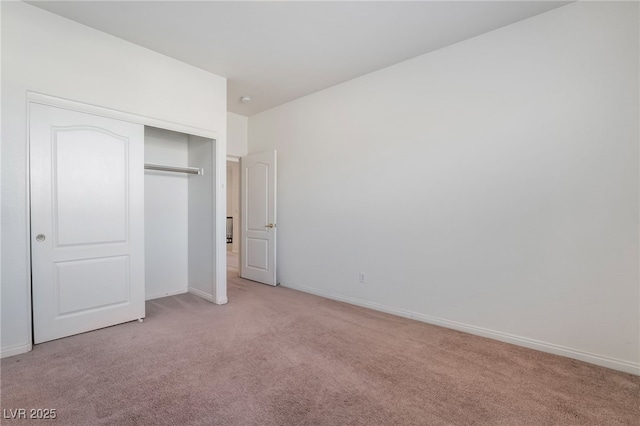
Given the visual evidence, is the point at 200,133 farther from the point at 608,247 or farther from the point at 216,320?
the point at 608,247

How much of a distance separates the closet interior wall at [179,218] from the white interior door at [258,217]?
3.39 feet

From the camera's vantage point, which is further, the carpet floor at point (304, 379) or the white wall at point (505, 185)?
the white wall at point (505, 185)

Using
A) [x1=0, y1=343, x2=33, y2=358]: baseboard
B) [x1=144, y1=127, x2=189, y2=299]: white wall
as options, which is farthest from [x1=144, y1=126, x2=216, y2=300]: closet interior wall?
[x1=0, y1=343, x2=33, y2=358]: baseboard

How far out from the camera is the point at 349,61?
338cm

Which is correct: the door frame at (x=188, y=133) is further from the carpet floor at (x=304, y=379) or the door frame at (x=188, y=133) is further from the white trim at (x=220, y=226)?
the carpet floor at (x=304, y=379)

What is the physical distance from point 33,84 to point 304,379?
324 cm

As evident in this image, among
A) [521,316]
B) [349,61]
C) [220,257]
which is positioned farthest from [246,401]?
[349,61]

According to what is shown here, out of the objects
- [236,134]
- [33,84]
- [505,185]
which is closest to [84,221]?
[33,84]

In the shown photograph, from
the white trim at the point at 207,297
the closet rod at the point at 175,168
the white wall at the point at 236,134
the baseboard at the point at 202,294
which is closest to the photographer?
the closet rod at the point at 175,168

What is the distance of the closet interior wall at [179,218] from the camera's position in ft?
12.7

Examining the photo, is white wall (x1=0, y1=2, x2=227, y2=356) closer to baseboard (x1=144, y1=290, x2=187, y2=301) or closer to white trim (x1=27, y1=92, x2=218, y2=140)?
white trim (x1=27, y1=92, x2=218, y2=140)

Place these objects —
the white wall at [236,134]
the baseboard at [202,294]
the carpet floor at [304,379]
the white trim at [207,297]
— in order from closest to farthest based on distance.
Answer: the carpet floor at [304,379], the white trim at [207,297], the baseboard at [202,294], the white wall at [236,134]

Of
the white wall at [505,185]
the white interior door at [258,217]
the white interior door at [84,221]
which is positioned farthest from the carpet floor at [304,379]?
the white interior door at [258,217]

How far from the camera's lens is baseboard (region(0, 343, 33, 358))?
235cm
